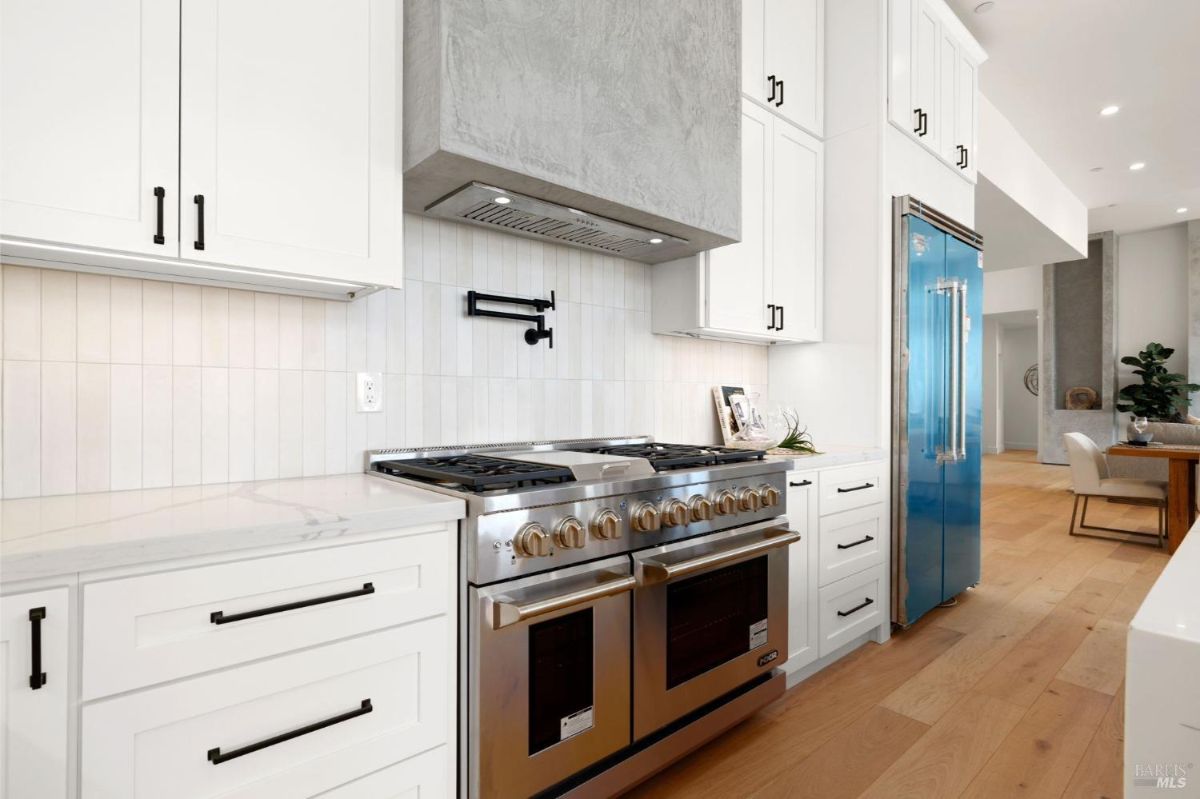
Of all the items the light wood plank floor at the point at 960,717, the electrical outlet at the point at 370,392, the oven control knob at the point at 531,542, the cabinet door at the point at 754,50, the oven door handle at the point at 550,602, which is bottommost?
the light wood plank floor at the point at 960,717

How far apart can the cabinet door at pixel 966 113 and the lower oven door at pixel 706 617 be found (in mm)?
2813

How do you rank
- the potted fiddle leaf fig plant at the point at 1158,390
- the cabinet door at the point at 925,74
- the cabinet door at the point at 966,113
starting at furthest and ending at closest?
the potted fiddle leaf fig plant at the point at 1158,390
the cabinet door at the point at 966,113
the cabinet door at the point at 925,74

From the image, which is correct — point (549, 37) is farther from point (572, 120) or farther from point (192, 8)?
point (192, 8)

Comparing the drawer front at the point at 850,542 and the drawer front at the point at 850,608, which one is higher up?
the drawer front at the point at 850,542

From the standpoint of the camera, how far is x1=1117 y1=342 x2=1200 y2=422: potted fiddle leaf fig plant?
→ 345 inches

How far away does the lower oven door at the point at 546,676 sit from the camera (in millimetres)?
1438

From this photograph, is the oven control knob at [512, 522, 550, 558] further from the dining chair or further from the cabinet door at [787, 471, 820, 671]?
the dining chair

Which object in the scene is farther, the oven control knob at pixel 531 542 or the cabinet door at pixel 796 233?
the cabinet door at pixel 796 233

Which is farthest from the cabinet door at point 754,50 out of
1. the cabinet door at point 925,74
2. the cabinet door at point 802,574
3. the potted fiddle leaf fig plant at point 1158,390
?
the potted fiddle leaf fig plant at point 1158,390

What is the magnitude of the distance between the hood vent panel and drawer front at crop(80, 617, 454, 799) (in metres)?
1.22

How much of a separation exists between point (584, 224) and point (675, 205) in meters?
0.32

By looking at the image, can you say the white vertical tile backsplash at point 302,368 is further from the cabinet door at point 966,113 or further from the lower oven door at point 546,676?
the cabinet door at point 966,113

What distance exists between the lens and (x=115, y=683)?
1037mm

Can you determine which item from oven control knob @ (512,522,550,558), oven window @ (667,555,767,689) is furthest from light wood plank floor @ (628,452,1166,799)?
oven control knob @ (512,522,550,558)
